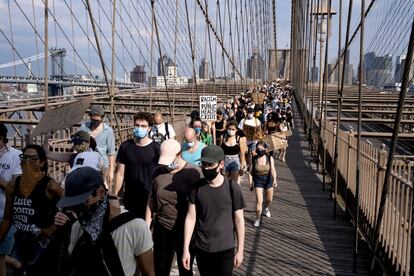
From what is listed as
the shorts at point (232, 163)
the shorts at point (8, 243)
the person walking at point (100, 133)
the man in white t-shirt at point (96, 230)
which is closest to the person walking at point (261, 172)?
the shorts at point (232, 163)

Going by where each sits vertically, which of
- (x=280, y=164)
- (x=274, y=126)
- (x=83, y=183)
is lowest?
(x=280, y=164)

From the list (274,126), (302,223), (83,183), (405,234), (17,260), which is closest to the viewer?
(83,183)

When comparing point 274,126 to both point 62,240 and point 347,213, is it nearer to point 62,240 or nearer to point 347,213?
point 347,213

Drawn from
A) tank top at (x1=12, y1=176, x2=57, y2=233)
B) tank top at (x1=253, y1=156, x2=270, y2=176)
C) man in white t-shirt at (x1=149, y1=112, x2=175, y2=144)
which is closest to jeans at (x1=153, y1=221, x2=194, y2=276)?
tank top at (x1=12, y1=176, x2=57, y2=233)

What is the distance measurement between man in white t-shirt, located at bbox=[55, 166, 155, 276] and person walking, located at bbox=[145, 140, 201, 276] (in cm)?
139

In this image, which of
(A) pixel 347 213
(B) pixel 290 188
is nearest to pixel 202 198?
(A) pixel 347 213

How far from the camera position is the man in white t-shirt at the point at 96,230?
1942mm

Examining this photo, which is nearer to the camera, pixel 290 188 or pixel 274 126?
pixel 290 188

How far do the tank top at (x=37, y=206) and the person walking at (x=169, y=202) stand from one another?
714 millimetres

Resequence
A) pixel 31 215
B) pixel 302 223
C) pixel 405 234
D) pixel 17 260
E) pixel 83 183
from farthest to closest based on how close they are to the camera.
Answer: pixel 302 223
pixel 405 234
pixel 17 260
pixel 31 215
pixel 83 183

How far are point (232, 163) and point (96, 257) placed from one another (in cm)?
445

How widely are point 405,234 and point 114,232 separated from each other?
103 inches

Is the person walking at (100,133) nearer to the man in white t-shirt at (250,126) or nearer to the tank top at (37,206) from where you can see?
the tank top at (37,206)

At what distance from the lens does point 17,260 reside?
330cm
